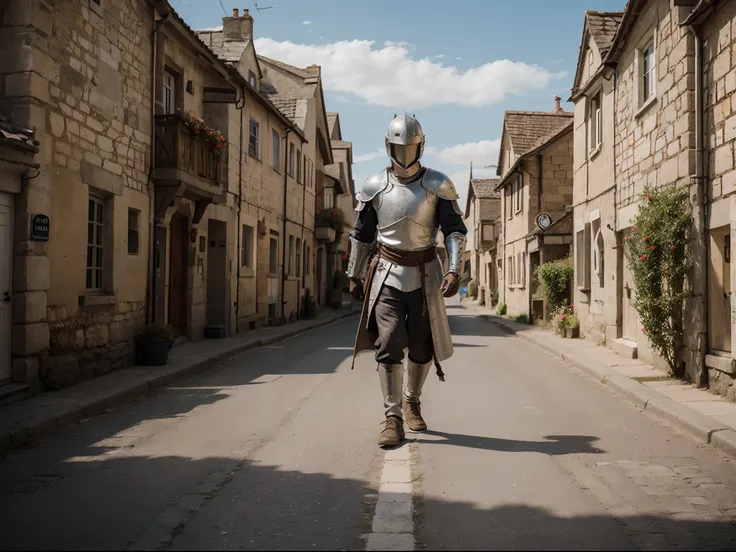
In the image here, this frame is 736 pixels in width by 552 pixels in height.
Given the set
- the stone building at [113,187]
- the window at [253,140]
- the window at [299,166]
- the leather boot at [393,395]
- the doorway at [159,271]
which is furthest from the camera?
the window at [299,166]

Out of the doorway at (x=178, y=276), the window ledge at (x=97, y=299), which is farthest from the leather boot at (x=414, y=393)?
the doorway at (x=178, y=276)

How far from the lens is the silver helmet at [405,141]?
5766 millimetres

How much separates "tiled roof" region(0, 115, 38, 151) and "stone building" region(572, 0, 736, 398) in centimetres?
734

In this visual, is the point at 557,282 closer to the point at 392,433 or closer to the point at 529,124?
the point at 529,124

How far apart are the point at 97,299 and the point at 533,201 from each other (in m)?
17.3

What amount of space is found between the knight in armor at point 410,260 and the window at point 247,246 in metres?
12.8

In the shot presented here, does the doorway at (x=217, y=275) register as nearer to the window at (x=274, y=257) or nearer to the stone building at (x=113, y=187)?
the stone building at (x=113, y=187)

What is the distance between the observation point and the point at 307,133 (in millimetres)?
27344

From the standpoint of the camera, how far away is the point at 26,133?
25.0ft

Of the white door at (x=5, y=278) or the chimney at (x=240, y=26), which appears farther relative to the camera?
the chimney at (x=240, y=26)

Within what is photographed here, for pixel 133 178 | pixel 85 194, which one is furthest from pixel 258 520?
pixel 133 178

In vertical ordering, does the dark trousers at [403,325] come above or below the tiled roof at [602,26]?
below

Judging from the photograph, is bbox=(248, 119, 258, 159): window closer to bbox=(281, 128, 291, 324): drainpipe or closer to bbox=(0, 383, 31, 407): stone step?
bbox=(281, 128, 291, 324): drainpipe

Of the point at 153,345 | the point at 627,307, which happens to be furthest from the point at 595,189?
the point at 153,345
